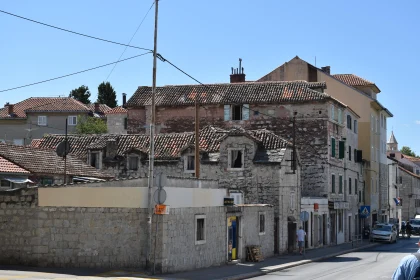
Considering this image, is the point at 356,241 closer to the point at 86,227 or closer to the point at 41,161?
the point at 41,161

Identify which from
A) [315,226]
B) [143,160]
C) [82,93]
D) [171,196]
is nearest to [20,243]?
[171,196]

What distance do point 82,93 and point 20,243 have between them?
95.7 metres

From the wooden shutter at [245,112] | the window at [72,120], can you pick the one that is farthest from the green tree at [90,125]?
the wooden shutter at [245,112]

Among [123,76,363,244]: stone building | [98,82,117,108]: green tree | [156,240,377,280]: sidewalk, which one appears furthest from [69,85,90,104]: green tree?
[156,240,377,280]: sidewalk

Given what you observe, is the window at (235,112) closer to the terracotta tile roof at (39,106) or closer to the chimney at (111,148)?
the chimney at (111,148)

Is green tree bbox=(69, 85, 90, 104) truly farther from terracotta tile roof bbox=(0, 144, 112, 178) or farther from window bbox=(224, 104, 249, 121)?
terracotta tile roof bbox=(0, 144, 112, 178)

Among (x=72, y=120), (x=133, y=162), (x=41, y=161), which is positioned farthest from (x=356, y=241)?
(x=72, y=120)

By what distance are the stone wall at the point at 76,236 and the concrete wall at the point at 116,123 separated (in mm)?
54745

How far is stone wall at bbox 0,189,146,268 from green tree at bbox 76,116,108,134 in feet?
191

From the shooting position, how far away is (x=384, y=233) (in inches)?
2386

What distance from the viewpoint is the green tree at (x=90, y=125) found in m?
84.6

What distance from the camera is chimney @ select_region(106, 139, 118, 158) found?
150ft

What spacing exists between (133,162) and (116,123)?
36030mm

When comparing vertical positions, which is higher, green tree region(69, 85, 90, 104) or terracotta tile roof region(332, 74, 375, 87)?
green tree region(69, 85, 90, 104)
